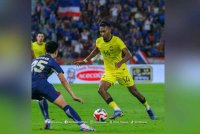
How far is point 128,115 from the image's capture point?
13.8 metres

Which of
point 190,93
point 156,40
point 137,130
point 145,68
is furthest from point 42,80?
point 156,40

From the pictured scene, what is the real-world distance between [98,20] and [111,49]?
76.3ft

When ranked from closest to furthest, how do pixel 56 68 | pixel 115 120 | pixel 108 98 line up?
pixel 56 68
pixel 108 98
pixel 115 120

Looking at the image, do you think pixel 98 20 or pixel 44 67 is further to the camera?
pixel 98 20

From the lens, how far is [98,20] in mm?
35594

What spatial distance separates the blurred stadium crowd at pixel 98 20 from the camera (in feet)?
113

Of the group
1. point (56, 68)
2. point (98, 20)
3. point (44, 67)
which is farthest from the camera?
point (98, 20)

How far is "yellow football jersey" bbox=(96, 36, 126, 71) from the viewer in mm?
12391

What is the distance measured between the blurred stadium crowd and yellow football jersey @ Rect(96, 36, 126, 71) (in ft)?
68.5

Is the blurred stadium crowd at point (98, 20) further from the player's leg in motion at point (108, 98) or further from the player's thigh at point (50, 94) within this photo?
the player's thigh at point (50, 94)

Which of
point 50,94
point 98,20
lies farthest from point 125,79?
point 98,20

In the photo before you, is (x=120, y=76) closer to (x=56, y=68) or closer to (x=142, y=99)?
(x=142, y=99)

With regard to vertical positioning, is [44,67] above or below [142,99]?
above

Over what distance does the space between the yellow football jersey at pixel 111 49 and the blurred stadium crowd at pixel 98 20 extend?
822 inches
